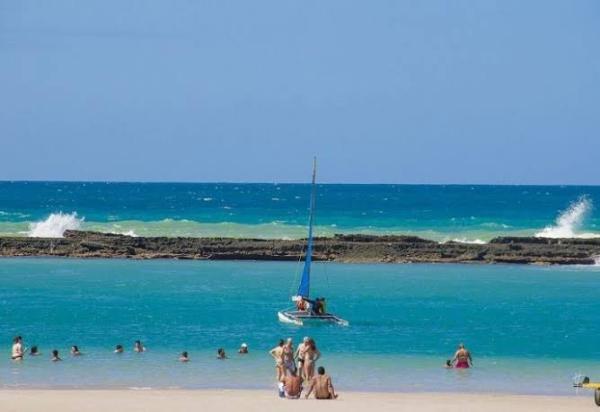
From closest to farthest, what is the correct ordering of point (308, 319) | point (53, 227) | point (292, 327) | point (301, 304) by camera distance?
point (292, 327), point (308, 319), point (301, 304), point (53, 227)

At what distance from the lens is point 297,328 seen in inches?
1663

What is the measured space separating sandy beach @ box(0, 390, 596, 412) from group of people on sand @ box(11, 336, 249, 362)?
5385 millimetres

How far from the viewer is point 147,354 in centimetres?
3634

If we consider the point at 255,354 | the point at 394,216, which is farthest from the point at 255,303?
the point at 394,216

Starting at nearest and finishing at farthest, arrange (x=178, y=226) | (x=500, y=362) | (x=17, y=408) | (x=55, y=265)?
(x=17, y=408) → (x=500, y=362) → (x=55, y=265) → (x=178, y=226)

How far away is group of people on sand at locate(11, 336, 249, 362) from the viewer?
34.8 meters

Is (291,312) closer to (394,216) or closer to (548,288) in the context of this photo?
(548,288)

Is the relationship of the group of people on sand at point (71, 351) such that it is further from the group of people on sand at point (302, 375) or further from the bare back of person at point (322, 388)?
the bare back of person at point (322, 388)

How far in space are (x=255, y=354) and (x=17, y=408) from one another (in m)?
11.7

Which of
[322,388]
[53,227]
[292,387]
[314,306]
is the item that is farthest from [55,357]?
[53,227]

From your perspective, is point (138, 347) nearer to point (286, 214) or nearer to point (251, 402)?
point (251, 402)

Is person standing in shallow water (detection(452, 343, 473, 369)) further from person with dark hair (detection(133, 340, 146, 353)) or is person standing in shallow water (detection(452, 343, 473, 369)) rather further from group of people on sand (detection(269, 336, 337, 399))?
person with dark hair (detection(133, 340, 146, 353))

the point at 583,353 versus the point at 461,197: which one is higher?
the point at 461,197

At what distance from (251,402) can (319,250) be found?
138 ft
